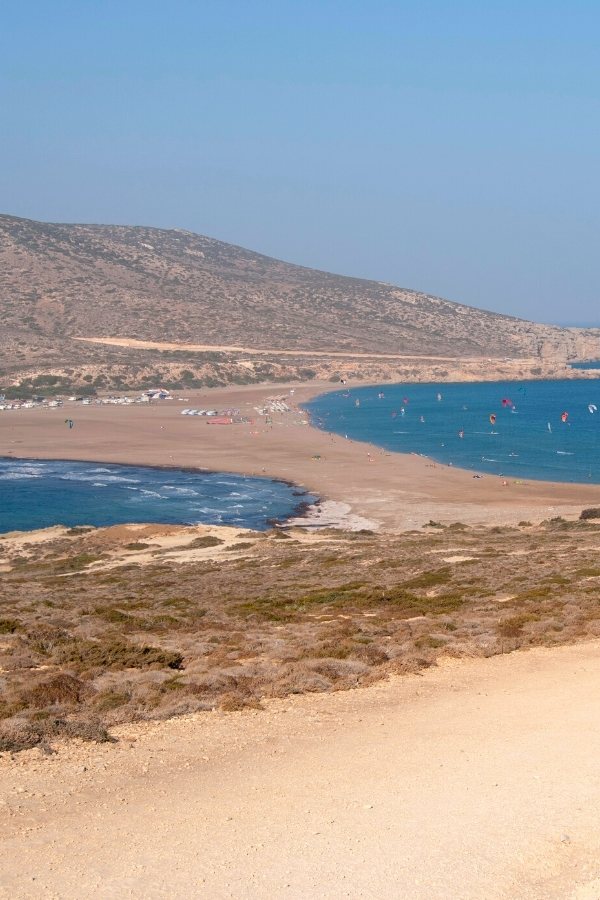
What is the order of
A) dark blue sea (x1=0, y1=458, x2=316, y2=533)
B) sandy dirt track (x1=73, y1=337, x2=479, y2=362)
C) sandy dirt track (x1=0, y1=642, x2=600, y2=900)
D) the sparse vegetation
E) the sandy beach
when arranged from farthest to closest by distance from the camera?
1. sandy dirt track (x1=73, y1=337, x2=479, y2=362)
2. the sandy beach
3. dark blue sea (x1=0, y1=458, x2=316, y2=533)
4. the sparse vegetation
5. sandy dirt track (x1=0, y1=642, x2=600, y2=900)

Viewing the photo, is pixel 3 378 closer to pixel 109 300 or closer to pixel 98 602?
pixel 109 300

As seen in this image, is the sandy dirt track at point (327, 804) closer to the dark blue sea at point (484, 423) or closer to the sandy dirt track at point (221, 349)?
the dark blue sea at point (484, 423)

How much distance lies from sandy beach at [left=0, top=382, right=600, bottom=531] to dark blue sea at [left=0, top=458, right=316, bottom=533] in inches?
127

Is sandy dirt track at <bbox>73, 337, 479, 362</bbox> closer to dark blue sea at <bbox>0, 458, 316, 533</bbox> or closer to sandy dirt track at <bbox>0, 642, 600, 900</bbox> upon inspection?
dark blue sea at <bbox>0, 458, 316, 533</bbox>

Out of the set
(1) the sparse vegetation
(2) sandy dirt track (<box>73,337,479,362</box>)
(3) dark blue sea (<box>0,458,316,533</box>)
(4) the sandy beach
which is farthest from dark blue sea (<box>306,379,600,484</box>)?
(1) the sparse vegetation

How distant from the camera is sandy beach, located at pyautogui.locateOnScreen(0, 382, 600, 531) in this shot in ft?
187

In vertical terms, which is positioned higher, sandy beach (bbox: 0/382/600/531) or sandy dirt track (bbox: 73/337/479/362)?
sandy dirt track (bbox: 73/337/479/362)

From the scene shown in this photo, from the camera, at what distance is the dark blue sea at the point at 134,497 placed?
56250mm

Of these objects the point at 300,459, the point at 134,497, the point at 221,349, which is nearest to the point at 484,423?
the point at 300,459

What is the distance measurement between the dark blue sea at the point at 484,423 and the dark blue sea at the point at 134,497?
20.0 metres

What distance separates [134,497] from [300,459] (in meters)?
20.3

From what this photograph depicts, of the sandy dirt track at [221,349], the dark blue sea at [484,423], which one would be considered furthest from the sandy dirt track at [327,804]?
the sandy dirt track at [221,349]

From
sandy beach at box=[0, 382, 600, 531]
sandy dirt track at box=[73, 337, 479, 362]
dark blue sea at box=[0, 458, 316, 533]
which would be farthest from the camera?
sandy dirt track at box=[73, 337, 479, 362]

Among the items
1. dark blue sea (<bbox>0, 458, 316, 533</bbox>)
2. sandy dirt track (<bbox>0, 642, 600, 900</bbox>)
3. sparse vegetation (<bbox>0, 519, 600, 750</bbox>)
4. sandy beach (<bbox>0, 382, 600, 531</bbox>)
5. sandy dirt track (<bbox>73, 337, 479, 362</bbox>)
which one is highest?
sandy dirt track (<bbox>73, 337, 479, 362</bbox>)
